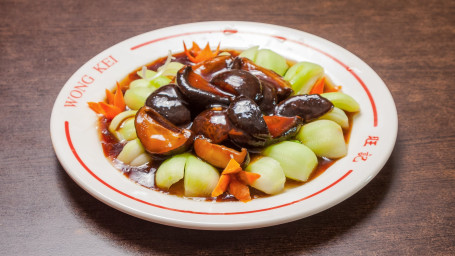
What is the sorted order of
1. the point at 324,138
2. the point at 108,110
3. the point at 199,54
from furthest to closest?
the point at 199,54
the point at 108,110
the point at 324,138

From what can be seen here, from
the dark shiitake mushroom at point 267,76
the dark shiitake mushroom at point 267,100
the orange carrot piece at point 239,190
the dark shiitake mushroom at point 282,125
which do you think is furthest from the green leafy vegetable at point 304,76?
the orange carrot piece at point 239,190

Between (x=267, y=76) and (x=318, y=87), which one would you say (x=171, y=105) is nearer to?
(x=267, y=76)

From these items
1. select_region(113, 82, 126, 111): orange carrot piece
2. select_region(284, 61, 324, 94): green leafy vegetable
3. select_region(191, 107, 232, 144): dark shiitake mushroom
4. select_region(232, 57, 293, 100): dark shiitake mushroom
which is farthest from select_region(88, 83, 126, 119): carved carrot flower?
select_region(284, 61, 324, 94): green leafy vegetable

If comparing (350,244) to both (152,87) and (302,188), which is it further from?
(152,87)

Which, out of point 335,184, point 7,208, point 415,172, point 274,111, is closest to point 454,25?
point 415,172

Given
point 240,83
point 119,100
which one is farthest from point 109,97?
point 240,83

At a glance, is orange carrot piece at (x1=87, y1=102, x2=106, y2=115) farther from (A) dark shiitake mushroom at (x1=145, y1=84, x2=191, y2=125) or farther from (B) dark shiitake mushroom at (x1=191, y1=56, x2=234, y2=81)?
(B) dark shiitake mushroom at (x1=191, y1=56, x2=234, y2=81)
